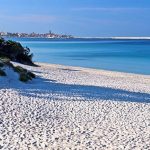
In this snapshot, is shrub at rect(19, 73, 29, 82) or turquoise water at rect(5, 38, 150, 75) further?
turquoise water at rect(5, 38, 150, 75)

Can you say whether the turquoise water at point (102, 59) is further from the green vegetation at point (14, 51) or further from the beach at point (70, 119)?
the beach at point (70, 119)

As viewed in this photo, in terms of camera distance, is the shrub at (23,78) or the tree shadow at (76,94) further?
the shrub at (23,78)

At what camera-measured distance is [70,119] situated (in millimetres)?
13273

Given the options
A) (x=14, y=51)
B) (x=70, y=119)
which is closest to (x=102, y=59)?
(x=14, y=51)

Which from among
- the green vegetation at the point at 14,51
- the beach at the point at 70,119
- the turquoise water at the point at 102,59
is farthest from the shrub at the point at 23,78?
the turquoise water at the point at 102,59

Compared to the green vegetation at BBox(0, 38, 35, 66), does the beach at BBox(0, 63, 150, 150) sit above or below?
below

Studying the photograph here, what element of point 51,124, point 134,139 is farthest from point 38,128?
point 134,139

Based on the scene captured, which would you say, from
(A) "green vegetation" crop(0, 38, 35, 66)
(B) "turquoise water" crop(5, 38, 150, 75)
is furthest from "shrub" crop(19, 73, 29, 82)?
(B) "turquoise water" crop(5, 38, 150, 75)

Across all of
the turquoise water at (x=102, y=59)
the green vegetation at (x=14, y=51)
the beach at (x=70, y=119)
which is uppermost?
the green vegetation at (x=14, y=51)

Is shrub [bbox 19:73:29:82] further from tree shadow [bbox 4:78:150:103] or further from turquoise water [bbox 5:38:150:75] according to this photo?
turquoise water [bbox 5:38:150:75]

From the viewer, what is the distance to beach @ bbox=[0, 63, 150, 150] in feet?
33.7

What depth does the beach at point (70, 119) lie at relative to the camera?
33.7ft

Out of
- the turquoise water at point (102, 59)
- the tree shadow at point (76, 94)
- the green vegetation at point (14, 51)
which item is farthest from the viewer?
the turquoise water at point (102, 59)

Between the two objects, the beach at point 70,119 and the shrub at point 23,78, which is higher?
the shrub at point 23,78
